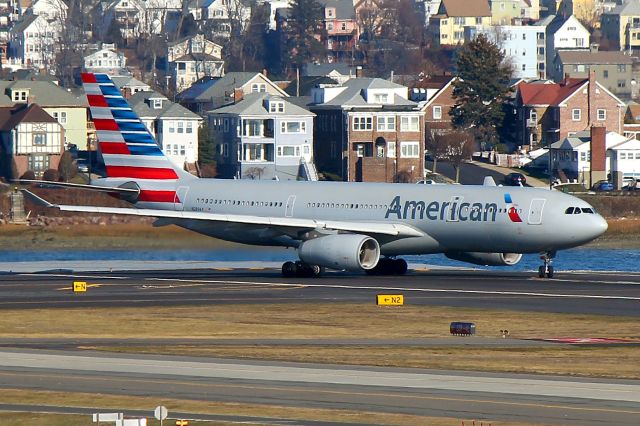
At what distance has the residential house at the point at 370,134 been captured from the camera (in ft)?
504

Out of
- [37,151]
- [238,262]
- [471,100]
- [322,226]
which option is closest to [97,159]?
[37,151]

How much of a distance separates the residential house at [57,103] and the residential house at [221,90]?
18209 mm

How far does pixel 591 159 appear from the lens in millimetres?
160000

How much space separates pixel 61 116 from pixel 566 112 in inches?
2134

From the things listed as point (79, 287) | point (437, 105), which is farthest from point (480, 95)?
point (79, 287)

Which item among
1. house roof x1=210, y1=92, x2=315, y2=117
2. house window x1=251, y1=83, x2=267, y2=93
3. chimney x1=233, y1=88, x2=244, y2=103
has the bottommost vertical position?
house roof x1=210, y1=92, x2=315, y2=117

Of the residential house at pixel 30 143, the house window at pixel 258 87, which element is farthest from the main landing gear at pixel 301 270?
the house window at pixel 258 87

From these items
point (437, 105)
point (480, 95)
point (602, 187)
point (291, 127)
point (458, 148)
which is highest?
point (480, 95)

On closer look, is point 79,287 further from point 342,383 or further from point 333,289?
point 342,383

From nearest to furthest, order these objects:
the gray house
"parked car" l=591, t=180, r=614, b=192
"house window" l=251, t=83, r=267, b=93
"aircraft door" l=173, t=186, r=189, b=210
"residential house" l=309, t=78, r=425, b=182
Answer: "aircraft door" l=173, t=186, r=189, b=210
"parked car" l=591, t=180, r=614, b=192
"residential house" l=309, t=78, r=425, b=182
the gray house
"house window" l=251, t=83, r=267, b=93

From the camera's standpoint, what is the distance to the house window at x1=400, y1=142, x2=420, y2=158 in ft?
511

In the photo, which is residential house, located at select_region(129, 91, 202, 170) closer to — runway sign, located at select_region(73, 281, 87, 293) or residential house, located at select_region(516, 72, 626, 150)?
residential house, located at select_region(516, 72, 626, 150)

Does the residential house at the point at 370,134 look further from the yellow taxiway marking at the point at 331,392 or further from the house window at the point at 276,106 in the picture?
the yellow taxiway marking at the point at 331,392

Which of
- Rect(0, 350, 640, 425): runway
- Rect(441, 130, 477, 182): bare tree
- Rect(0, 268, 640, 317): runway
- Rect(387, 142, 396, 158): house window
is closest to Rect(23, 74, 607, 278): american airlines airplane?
Rect(0, 268, 640, 317): runway
